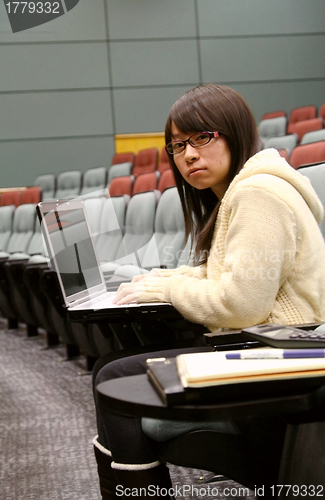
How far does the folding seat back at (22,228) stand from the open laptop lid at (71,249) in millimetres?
1832

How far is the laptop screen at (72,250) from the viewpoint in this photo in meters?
0.77

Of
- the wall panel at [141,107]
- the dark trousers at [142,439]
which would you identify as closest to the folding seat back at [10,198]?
the wall panel at [141,107]

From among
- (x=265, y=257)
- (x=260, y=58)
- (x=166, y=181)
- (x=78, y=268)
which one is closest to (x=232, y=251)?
(x=265, y=257)

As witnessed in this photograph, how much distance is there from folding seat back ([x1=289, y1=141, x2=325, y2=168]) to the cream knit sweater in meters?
0.87

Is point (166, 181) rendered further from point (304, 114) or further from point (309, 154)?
point (304, 114)

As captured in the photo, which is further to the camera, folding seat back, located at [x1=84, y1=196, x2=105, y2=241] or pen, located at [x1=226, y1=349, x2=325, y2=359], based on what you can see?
folding seat back, located at [x1=84, y1=196, x2=105, y2=241]

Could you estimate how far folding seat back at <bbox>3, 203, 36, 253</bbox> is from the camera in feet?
8.77

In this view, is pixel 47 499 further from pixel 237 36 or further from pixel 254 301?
pixel 237 36

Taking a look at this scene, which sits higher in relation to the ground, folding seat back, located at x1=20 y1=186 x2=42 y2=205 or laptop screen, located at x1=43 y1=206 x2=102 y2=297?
laptop screen, located at x1=43 y1=206 x2=102 y2=297

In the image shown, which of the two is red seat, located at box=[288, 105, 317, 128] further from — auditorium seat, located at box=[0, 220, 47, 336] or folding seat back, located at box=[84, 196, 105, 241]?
folding seat back, located at box=[84, 196, 105, 241]

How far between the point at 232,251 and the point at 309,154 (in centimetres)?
102

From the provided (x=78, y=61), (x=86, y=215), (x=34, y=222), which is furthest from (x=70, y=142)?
(x=86, y=215)

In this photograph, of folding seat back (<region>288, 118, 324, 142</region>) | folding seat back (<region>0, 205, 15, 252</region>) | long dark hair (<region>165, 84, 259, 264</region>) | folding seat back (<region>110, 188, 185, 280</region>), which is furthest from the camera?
folding seat back (<region>288, 118, 324, 142</region>)

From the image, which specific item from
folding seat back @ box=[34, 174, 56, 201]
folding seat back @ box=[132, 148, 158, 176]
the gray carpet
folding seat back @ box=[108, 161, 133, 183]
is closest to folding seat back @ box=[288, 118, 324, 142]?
folding seat back @ box=[132, 148, 158, 176]
